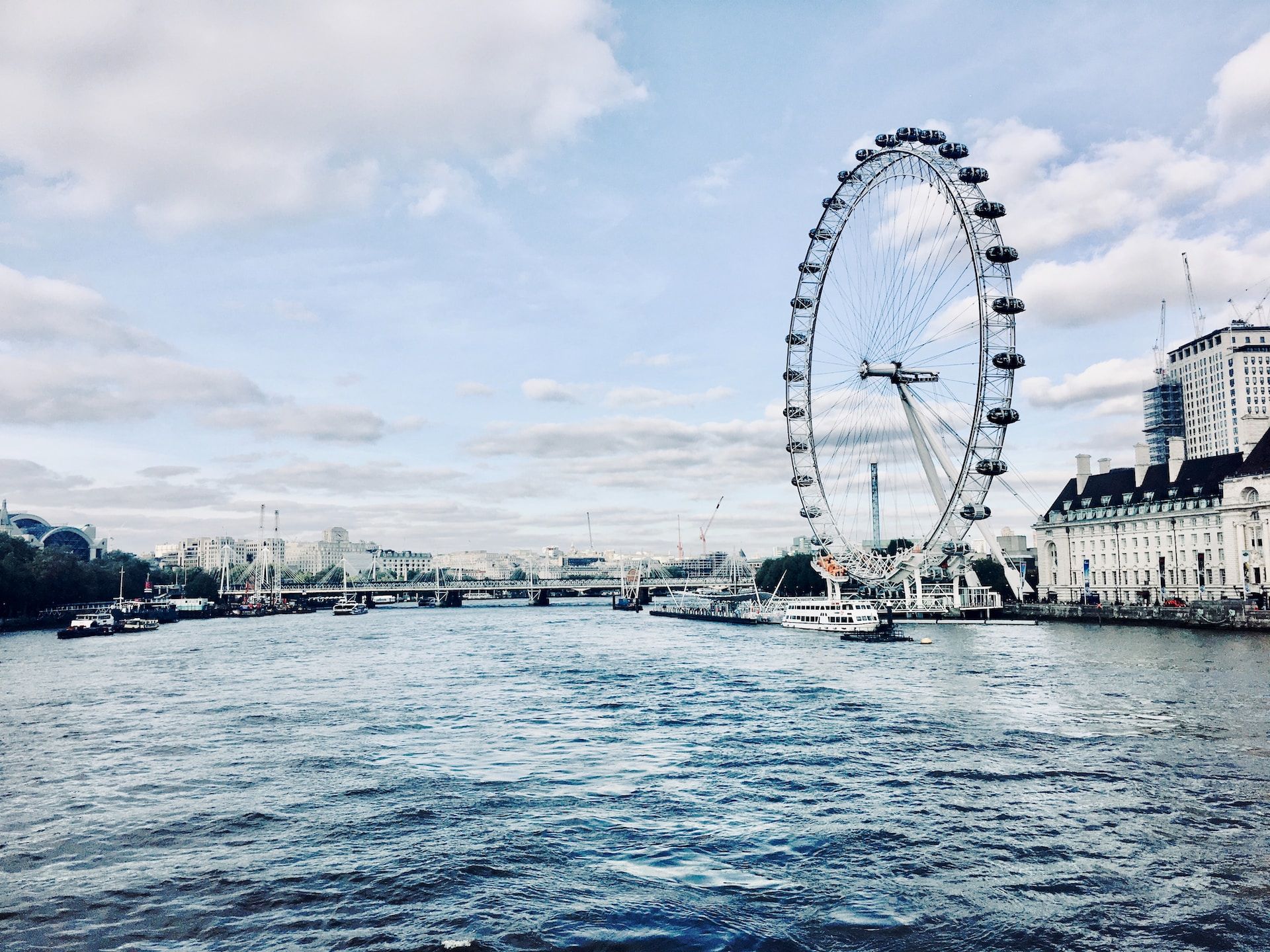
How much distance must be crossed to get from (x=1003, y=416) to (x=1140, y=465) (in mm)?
52555

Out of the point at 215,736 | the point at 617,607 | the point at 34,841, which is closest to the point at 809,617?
the point at 215,736

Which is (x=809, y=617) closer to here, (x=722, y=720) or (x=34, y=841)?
(x=722, y=720)

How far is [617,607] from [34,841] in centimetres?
16622

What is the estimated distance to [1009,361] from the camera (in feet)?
220

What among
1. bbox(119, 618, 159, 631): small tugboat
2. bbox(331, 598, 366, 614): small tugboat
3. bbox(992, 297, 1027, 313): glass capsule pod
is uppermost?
bbox(992, 297, 1027, 313): glass capsule pod

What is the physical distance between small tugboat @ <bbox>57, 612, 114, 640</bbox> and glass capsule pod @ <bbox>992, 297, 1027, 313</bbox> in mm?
99699

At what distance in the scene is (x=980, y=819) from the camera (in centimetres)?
2108

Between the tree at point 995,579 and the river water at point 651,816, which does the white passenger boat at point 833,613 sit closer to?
the tree at point 995,579

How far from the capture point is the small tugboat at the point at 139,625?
113 m

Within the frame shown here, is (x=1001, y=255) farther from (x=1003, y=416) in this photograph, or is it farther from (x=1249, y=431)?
(x=1249, y=431)

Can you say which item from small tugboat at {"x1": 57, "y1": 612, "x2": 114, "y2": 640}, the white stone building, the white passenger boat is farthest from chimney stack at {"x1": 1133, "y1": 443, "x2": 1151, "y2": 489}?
small tugboat at {"x1": 57, "y1": 612, "x2": 114, "y2": 640}

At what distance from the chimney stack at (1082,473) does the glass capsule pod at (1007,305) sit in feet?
197

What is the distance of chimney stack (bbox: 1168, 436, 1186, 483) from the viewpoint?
100 meters

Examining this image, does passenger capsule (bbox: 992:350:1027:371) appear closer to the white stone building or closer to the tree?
the white stone building
